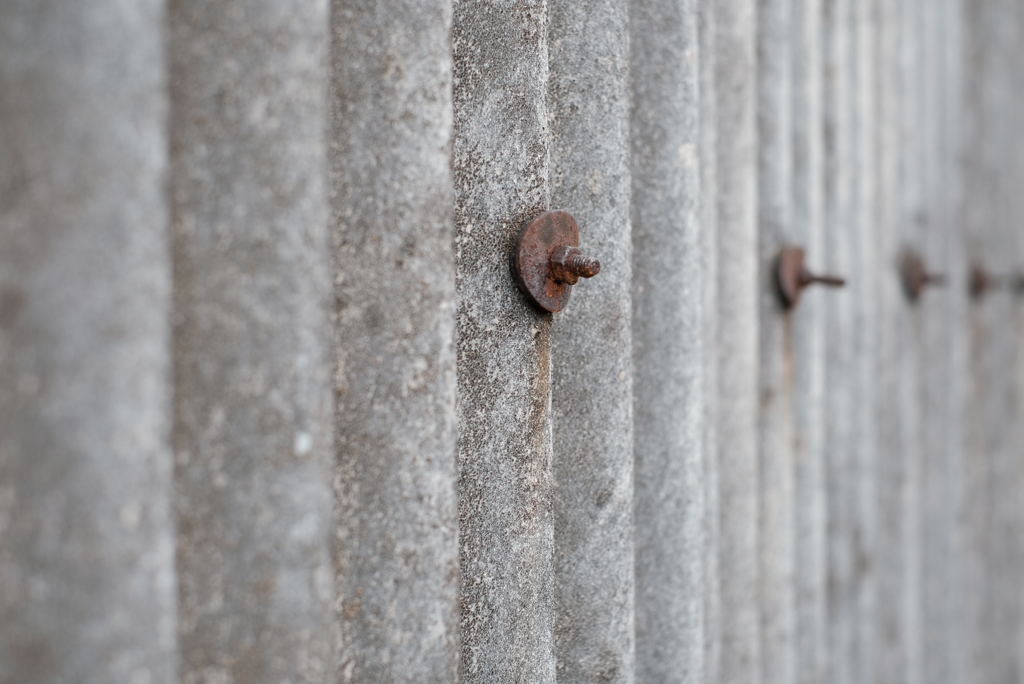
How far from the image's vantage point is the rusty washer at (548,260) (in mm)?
601

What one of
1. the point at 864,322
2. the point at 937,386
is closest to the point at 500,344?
the point at 864,322

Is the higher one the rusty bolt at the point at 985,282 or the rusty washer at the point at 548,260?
the rusty bolt at the point at 985,282

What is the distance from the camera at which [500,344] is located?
60cm

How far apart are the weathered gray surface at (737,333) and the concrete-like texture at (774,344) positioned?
0.31 ft

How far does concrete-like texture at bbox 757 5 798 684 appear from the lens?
107 cm

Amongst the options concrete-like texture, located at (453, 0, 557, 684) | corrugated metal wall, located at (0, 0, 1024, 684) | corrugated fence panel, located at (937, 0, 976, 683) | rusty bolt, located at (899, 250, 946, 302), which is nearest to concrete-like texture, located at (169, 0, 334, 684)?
corrugated metal wall, located at (0, 0, 1024, 684)

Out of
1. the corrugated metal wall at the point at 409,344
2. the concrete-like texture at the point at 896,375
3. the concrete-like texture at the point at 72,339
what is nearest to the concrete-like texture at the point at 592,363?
the corrugated metal wall at the point at 409,344

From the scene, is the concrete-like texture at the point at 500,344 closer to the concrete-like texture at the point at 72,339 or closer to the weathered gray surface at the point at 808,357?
the concrete-like texture at the point at 72,339

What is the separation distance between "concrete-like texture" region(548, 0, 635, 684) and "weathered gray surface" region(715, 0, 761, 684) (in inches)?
11.4

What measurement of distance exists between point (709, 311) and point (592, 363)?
23cm

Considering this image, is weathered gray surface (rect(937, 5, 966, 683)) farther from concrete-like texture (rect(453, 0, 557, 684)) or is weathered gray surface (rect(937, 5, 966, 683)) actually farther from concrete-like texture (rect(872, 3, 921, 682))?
concrete-like texture (rect(453, 0, 557, 684))

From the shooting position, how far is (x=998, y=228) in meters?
1.97

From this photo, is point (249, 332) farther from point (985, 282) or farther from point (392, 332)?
point (985, 282)

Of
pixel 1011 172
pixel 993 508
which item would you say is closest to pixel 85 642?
pixel 993 508
